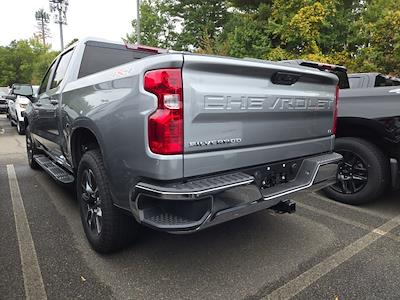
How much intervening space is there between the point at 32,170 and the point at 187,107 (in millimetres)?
5096

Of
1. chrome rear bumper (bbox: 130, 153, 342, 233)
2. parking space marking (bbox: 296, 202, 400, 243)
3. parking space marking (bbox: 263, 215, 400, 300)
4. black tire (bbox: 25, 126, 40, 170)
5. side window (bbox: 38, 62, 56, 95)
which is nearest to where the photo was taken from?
chrome rear bumper (bbox: 130, 153, 342, 233)

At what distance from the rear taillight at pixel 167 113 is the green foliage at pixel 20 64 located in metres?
45.2

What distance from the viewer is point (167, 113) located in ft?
7.25

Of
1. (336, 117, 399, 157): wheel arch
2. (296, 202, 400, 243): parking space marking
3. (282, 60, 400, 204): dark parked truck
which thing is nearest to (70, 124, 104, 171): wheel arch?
(282, 60, 400, 204): dark parked truck

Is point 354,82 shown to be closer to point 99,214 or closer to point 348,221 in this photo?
point 348,221

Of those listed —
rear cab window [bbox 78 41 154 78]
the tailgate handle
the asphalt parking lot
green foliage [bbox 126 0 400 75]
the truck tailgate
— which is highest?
green foliage [bbox 126 0 400 75]

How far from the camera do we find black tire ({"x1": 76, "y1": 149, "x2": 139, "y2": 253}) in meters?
2.82

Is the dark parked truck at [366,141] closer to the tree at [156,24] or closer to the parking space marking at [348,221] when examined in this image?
the parking space marking at [348,221]

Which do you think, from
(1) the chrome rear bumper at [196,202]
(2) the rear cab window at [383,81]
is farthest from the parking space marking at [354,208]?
(1) the chrome rear bumper at [196,202]

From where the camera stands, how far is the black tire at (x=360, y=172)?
4086 millimetres

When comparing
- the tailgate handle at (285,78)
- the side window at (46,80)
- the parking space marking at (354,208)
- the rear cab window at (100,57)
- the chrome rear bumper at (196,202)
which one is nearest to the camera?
the chrome rear bumper at (196,202)

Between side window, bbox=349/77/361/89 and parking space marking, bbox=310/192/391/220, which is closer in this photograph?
parking space marking, bbox=310/192/391/220

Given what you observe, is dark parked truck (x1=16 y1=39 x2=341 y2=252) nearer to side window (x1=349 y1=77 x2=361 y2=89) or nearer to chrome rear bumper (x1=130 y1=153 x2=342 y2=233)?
chrome rear bumper (x1=130 y1=153 x2=342 y2=233)

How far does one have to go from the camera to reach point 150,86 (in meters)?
2.25
